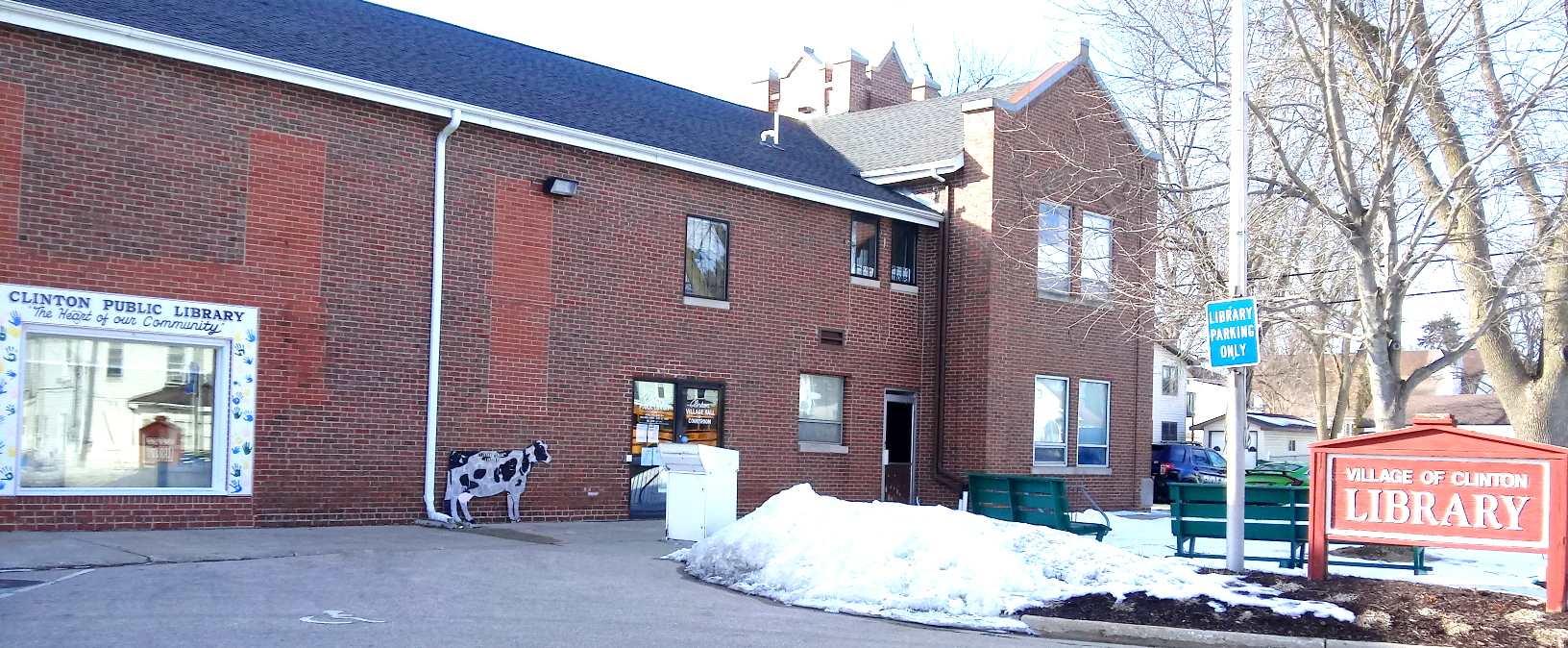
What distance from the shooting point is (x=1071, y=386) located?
915 inches

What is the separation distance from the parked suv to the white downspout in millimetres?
21165

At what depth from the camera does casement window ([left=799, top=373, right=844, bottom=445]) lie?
68.5ft

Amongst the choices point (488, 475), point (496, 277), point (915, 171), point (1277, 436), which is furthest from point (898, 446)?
point (1277, 436)

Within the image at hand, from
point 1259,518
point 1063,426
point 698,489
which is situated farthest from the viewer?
point 1063,426

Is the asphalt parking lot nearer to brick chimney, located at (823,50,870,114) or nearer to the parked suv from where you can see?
brick chimney, located at (823,50,870,114)

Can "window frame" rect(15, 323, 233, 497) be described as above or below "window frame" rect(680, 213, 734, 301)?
below

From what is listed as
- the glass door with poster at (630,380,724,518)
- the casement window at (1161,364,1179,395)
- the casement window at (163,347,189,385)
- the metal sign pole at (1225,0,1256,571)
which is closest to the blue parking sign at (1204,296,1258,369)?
the metal sign pole at (1225,0,1256,571)

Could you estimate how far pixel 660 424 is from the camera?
18719mm

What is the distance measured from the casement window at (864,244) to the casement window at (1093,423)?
4.76m

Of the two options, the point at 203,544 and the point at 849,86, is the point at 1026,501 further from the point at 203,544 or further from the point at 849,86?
the point at 849,86

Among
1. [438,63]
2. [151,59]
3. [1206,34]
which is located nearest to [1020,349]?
[1206,34]

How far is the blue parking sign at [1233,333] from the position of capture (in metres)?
12.1

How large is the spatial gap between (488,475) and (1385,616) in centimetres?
1059

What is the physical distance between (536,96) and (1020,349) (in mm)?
9177
